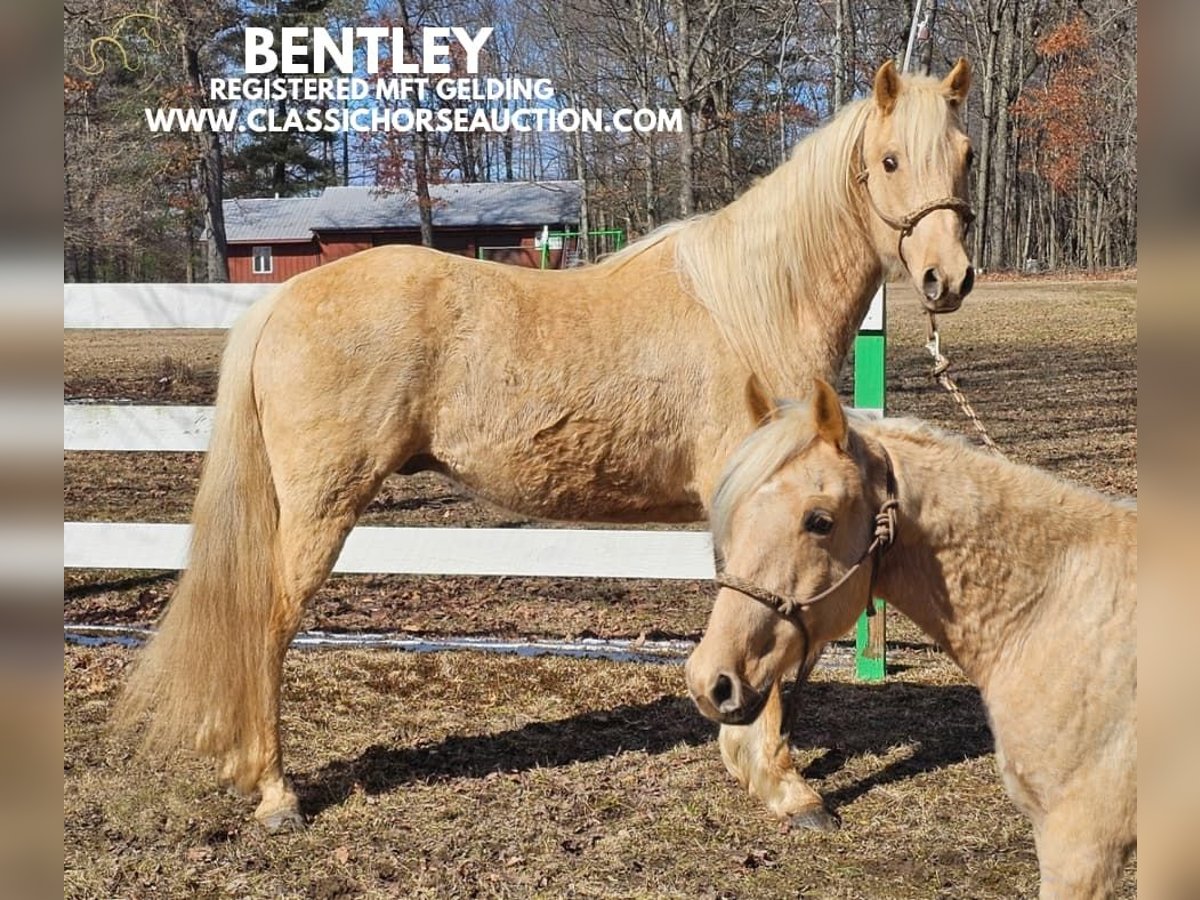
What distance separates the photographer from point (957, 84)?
12.6 feet

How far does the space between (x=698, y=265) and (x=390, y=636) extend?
3185 mm

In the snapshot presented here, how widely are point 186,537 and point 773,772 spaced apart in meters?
3.57

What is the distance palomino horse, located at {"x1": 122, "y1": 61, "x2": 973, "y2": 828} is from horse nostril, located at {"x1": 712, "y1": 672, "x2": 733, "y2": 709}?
177 cm

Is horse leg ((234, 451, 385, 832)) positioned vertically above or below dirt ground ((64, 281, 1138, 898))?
above

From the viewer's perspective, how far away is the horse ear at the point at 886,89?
371 centimetres

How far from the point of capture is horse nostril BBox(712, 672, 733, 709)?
217cm

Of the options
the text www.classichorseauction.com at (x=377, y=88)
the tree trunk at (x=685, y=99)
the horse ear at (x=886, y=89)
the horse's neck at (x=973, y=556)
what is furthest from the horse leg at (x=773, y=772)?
the text www.classichorseauction.com at (x=377, y=88)

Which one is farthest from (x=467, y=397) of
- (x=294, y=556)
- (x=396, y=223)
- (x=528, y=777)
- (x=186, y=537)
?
(x=396, y=223)

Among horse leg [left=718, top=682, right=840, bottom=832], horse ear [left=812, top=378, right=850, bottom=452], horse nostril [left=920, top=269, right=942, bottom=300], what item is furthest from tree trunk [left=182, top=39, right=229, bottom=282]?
horse ear [left=812, top=378, right=850, bottom=452]

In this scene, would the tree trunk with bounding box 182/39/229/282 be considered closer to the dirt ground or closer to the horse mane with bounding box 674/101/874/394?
the dirt ground

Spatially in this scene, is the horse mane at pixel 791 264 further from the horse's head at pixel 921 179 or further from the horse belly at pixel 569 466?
the horse belly at pixel 569 466

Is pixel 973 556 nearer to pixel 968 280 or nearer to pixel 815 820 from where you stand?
pixel 968 280

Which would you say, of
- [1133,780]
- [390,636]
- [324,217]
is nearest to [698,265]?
[1133,780]

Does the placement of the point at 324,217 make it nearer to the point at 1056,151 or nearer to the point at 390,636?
the point at 1056,151
